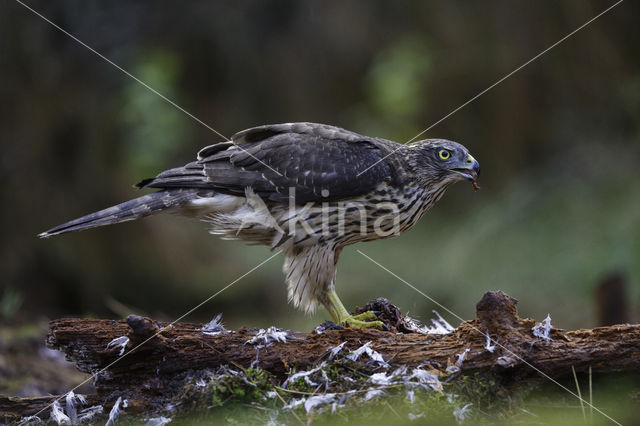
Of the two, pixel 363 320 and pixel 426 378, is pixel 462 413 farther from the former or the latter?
pixel 363 320

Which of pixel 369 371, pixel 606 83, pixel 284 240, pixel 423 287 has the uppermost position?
pixel 606 83

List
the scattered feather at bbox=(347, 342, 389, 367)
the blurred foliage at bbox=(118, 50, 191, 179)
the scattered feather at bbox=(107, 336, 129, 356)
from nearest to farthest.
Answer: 1. the scattered feather at bbox=(347, 342, 389, 367)
2. the scattered feather at bbox=(107, 336, 129, 356)
3. the blurred foliage at bbox=(118, 50, 191, 179)

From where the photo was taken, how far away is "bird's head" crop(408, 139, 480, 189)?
4.66m

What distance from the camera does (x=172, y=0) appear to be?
10.2 metres

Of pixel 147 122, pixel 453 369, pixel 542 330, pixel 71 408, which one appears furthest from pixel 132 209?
pixel 147 122

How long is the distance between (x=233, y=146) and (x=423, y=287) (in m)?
4.27

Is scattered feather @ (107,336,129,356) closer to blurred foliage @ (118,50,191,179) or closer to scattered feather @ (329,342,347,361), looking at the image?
scattered feather @ (329,342,347,361)

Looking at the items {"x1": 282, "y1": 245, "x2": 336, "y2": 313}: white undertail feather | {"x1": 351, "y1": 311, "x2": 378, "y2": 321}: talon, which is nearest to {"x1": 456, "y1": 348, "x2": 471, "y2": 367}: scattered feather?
{"x1": 351, "y1": 311, "x2": 378, "y2": 321}: talon

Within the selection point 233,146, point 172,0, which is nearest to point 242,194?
point 233,146

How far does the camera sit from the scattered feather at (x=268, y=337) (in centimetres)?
338

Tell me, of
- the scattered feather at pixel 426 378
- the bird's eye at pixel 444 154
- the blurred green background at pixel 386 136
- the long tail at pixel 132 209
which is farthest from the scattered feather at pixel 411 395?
the blurred green background at pixel 386 136

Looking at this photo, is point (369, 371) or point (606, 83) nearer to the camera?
point (369, 371)

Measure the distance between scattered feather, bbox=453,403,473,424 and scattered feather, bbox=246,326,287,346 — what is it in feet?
3.23

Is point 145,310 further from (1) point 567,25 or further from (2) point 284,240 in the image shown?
(1) point 567,25
